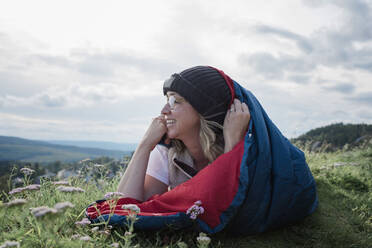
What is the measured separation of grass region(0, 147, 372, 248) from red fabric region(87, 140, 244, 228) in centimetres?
25

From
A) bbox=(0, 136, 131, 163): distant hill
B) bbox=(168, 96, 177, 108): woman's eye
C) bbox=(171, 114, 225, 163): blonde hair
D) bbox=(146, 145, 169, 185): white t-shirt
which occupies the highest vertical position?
bbox=(168, 96, 177, 108): woman's eye

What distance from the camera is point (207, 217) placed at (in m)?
3.10

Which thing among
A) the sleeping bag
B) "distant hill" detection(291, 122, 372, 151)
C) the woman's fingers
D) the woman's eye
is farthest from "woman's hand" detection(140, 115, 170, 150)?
"distant hill" detection(291, 122, 372, 151)

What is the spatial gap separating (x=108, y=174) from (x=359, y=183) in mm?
4263

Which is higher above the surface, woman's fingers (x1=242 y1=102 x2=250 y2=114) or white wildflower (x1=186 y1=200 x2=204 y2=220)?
woman's fingers (x1=242 y1=102 x2=250 y2=114)

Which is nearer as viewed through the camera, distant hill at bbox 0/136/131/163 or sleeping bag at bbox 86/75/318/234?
sleeping bag at bbox 86/75/318/234

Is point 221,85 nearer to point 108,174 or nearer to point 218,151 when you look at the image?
point 218,151

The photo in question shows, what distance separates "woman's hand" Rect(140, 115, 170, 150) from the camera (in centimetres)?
383

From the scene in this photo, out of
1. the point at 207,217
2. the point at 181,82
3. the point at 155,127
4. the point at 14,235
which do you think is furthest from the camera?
the point at 155,127

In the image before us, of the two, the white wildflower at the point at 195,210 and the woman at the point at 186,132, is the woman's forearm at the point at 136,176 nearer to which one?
the woman at the point at 186,132

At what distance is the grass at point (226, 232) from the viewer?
276 cm

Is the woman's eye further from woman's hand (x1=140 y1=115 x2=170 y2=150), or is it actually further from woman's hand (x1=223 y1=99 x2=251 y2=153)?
woman's hand (x1=223 y1=99 x2=251 y2=153)

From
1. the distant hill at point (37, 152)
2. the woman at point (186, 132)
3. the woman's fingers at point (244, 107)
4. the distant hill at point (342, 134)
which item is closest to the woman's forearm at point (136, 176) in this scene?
the woman at point (186, 132)

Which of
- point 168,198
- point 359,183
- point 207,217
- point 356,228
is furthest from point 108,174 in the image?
point 359,183
